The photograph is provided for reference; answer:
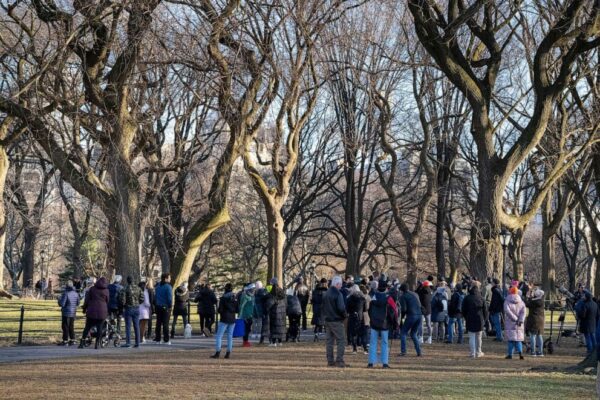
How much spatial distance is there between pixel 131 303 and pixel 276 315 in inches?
164

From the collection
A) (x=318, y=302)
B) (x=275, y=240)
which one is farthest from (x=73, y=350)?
(x=275, y=240)

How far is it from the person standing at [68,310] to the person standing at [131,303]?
1.33m

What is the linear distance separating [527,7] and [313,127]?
23504mm

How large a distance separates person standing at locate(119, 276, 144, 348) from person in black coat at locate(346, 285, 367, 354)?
5447 millimetres

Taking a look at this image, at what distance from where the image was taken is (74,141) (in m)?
25.2

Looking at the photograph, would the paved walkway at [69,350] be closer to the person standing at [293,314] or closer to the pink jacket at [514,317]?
the person standing at [293,314]

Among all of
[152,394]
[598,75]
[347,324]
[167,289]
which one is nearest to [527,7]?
[598,75]

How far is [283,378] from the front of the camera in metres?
17.0

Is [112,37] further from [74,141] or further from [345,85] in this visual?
[345,85]

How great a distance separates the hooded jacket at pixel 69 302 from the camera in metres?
24.7

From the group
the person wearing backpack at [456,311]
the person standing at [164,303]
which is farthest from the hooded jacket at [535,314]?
the person standing at [164,303]

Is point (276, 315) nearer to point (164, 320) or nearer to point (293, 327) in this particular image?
point (293, 327)

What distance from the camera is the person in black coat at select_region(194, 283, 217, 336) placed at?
29.3 meters

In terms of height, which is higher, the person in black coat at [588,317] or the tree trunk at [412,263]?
the tree trunk at [412,263]
